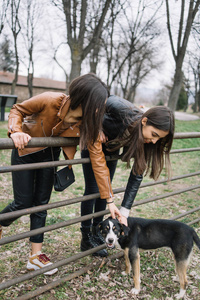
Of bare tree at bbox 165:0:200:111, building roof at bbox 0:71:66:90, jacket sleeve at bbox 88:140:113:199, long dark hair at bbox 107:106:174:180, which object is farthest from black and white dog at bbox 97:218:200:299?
building roof at bbox 0:71:66:90

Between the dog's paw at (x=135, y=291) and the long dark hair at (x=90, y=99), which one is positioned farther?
the dog's paw at (x=135, y=291)

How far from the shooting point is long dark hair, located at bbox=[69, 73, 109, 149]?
176cm

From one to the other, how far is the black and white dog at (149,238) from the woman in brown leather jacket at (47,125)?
0.34 meters

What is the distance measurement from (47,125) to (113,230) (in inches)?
45.9

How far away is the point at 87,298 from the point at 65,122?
162 cm

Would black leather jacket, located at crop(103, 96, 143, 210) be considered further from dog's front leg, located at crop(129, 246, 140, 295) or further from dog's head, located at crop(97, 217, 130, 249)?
dog's front leg, located at crop(129, 246, 140, 295)

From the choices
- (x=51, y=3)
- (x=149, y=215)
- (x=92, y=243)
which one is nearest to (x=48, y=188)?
(x=92, y=243)

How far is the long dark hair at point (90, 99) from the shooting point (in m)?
1.76

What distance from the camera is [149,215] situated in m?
4.24

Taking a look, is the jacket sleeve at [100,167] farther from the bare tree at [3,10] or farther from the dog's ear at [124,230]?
the bare tree at [3,10]

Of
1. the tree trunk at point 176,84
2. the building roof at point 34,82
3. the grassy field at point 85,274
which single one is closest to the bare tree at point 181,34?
the tree trunk at point 176,84

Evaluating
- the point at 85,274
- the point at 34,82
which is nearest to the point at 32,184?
the point at 85,274

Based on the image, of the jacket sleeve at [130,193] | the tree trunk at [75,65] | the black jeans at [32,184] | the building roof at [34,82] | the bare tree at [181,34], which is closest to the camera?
the black jeans at [32,184]

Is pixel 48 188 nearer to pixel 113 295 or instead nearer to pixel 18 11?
pixel 113 295
